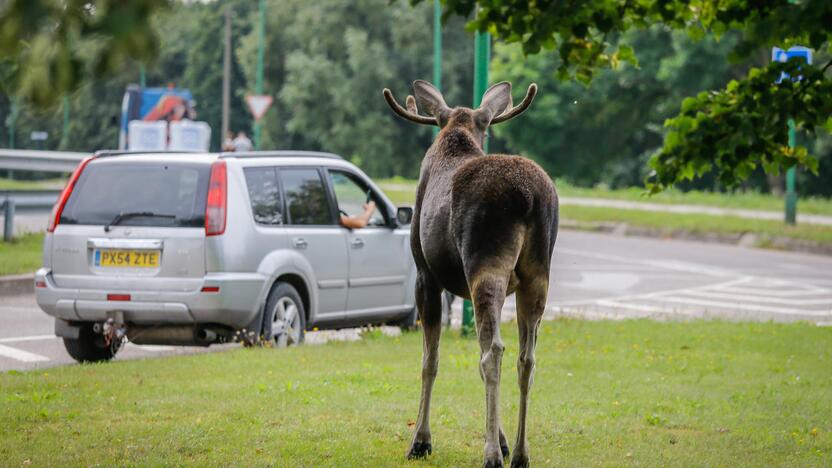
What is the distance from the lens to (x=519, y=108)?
21.4 ft

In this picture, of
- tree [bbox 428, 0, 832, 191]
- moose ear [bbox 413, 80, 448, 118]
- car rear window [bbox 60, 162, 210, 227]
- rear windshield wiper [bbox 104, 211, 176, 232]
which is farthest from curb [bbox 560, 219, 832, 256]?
moose ear [bbox 413, 80, 448, 118]

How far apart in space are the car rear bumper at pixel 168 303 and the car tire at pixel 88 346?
0.29 metres

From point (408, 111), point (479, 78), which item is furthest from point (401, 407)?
point (479, 78)

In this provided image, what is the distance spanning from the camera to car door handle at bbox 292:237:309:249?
11.4m

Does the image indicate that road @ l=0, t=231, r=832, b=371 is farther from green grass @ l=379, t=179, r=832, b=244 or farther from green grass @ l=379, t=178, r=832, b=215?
green grass @ l=379, t=178, r=832, b=215

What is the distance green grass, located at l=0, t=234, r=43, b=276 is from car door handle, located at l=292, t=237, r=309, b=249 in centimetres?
664

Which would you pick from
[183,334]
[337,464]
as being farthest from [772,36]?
A: [183,334]

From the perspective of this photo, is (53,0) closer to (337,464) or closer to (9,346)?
(337,464)

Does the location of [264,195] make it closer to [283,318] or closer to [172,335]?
[283,318]

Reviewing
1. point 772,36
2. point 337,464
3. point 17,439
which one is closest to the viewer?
point 772,36

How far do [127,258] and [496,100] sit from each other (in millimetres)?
4661

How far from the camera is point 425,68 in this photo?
6369cm

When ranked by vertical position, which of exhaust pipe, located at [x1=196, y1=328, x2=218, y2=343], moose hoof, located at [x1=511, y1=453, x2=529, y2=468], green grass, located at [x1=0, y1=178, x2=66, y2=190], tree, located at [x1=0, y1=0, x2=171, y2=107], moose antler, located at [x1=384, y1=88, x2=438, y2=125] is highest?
tree, located at [x1=0, y1=0, x2=171, y2=107]

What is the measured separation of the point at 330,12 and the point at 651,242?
40815mm
